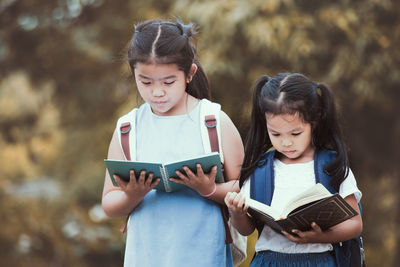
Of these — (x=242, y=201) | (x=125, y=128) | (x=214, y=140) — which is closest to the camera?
(x=242, y=201)

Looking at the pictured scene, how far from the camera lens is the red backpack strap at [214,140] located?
2.49 meters

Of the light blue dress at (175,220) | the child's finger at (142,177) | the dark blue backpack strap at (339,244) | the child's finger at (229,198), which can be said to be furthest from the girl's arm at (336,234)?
the child's finger at (142,177)

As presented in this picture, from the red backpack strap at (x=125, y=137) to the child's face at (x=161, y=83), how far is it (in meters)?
0.17

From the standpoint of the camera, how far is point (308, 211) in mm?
2150

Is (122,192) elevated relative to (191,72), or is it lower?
lower

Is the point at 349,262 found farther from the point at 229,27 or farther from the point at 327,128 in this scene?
the point at 229,27

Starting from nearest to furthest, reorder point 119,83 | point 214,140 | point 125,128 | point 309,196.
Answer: point 309,196
point 214,140
point 125,128
point 119,83

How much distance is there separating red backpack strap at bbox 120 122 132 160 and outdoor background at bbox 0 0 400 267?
1.03 feet

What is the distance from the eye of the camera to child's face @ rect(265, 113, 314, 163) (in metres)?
2.35

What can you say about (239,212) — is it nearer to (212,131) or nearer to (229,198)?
(229,198)

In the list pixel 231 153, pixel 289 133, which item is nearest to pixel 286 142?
pixel 289 133

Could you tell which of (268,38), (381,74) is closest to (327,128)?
(268,38)

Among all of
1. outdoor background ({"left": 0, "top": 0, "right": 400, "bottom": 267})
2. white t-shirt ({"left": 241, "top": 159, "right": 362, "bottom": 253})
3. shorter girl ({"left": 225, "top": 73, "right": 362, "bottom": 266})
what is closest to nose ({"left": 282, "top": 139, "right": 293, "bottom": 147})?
shorter girl ({"left": 225, "top": 73, "right": 362, "bottom": 266})

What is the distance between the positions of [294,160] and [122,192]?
2.33 feet
